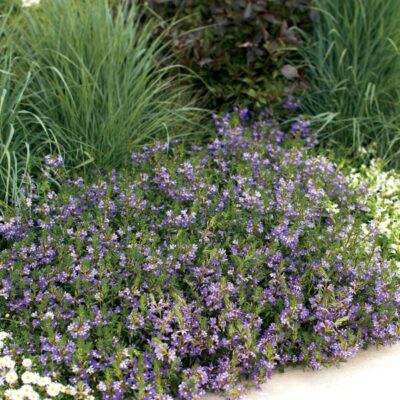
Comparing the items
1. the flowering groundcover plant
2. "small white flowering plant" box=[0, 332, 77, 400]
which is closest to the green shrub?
the flowering groundcover plant

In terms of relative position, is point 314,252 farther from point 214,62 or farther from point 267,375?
point 214,62

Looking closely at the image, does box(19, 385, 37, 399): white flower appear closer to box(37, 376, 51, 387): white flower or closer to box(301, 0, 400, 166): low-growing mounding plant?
box(37, 376, 51, 387): white flower

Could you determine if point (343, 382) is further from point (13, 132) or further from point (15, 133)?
point (15, 133)

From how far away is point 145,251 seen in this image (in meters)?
3.26

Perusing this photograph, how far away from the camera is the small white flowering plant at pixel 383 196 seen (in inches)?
157

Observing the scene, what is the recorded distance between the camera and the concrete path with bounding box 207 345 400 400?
296 centimetres

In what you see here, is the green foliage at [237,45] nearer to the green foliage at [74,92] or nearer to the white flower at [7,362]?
the green foliage at [74,92]

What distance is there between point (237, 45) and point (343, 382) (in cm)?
272

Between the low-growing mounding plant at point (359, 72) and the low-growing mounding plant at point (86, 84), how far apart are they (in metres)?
1.20

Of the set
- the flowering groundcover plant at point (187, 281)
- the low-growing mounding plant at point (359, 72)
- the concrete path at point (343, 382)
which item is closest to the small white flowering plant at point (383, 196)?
the flowering groundcover plant at point (187, 281)

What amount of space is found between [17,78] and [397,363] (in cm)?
269

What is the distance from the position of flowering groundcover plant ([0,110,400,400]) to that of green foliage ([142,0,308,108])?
48.6 inches

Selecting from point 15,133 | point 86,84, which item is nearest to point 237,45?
point 86,84

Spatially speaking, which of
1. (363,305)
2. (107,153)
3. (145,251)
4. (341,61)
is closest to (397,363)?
(363,305)
